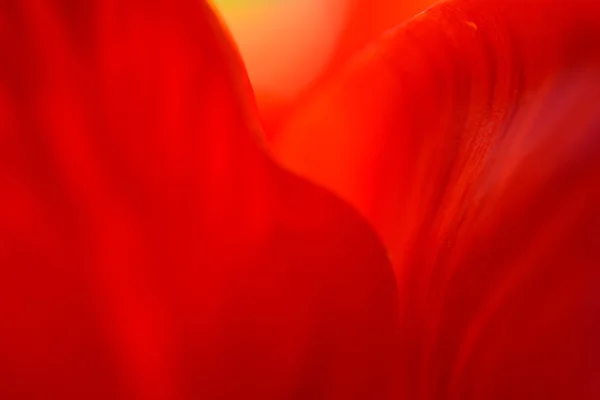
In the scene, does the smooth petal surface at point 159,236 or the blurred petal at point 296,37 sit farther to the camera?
the blurred petal at point 296,37

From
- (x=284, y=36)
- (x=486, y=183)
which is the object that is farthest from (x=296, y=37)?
(x=486, y=183)

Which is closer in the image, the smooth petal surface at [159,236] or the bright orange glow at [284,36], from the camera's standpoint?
the smooth petal surface at [159,236]

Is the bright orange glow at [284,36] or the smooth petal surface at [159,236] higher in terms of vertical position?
the bright orange glow at [284,36]

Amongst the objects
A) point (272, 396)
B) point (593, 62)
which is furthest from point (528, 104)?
point (272, 396)

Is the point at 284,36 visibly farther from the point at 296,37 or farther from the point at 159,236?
the point at 159,236
